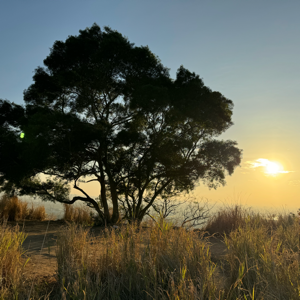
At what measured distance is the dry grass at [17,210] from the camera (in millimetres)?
13273

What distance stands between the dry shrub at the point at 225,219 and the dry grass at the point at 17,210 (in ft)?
30.0

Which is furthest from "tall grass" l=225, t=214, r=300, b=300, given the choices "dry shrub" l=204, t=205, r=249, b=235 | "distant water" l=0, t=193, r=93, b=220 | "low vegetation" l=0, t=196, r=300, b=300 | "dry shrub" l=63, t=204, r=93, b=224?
"distant water" l=0, t=193, r=93, b=220

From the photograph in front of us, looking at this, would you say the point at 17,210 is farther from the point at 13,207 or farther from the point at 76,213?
the point at 76,213

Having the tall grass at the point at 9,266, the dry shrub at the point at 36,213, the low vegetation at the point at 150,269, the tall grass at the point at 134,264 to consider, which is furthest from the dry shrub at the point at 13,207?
the tall grass at the point at 134,264

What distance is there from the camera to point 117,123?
12148 mm

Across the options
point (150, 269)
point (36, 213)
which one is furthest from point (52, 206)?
point (150, 269)

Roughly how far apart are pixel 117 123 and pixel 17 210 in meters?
6.96

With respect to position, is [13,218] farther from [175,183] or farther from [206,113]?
[206,113]

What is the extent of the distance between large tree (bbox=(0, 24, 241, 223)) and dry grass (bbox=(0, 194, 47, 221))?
1.13 metres

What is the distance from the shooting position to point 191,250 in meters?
3.53

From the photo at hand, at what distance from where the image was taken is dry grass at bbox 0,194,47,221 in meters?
13.3

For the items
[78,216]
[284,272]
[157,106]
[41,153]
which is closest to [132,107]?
[157,106]

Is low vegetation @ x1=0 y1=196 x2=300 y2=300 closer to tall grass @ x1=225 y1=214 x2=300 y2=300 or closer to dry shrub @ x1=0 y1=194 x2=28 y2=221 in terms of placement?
tall grass @ x1=225 y1=214 x2=300 y2=300

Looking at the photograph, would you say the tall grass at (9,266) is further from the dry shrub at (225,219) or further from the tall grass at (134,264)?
the dry shrub at (225,219)
